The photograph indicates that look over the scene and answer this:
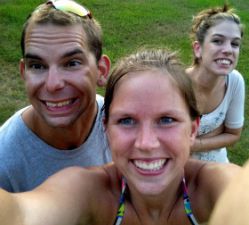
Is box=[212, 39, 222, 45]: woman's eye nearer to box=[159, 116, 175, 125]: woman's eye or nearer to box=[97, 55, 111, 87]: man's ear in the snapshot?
box=[97, 55, 111, 87]: man's ear

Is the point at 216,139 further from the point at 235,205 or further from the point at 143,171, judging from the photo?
the point at 235,205

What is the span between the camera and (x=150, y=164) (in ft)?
6.18

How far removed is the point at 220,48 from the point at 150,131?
1924mm

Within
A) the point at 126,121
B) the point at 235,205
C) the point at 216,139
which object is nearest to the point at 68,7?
the point at 126,121

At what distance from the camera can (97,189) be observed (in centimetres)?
210

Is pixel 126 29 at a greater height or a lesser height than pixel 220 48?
lesser

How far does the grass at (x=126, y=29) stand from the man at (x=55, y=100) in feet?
11.0

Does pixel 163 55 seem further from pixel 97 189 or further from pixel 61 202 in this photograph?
pixel 61 202

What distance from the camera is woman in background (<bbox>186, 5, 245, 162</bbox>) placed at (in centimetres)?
354

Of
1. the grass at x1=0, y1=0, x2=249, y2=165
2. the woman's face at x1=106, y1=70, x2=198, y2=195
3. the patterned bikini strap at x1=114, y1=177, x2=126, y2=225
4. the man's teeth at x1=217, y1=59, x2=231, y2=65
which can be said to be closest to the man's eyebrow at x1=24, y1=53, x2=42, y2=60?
the woman's face at x1=106, y1=70, x2=198, y2=195

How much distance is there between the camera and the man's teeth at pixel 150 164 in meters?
1.88

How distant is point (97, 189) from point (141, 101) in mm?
474

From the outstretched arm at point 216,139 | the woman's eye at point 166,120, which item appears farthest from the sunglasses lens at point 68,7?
the outstretched arm at point 216,139

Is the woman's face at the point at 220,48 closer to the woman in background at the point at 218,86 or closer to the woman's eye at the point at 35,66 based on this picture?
the woman in background at the point at 218,86
